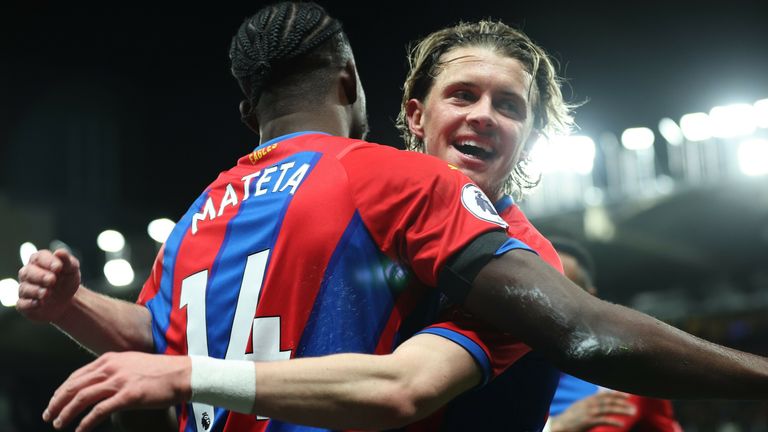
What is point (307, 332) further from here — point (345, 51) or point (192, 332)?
point (345, 51)

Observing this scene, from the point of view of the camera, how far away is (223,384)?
1745mm

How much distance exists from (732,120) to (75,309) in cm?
1880

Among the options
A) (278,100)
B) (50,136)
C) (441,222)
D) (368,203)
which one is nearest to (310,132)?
(278,100)

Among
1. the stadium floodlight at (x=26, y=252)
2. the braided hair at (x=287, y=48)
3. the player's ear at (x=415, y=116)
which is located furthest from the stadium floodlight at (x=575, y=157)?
the braided hair at (x=287, y=48)

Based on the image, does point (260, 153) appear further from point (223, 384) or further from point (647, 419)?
point (647, 419)

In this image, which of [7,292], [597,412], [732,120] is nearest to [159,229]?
[7,292]

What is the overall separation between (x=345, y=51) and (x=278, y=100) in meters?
0.26

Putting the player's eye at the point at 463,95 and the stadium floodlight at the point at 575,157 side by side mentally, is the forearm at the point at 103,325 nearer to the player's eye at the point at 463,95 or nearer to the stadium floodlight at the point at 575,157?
the player's eye at the point at 463,95

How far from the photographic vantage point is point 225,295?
2.26 m

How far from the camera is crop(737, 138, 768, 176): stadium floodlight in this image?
17562 millimetres

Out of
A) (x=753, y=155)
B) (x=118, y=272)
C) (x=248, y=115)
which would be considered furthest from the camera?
(x=118, y=272)

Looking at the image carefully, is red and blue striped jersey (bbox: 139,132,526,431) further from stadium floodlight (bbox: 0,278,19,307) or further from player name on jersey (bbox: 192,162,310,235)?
stadium floodlight (bbox: 0,278,19,307)

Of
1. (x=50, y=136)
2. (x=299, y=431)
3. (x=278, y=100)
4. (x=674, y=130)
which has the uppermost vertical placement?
(x=278, y=100)

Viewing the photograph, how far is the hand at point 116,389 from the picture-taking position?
1628mm
